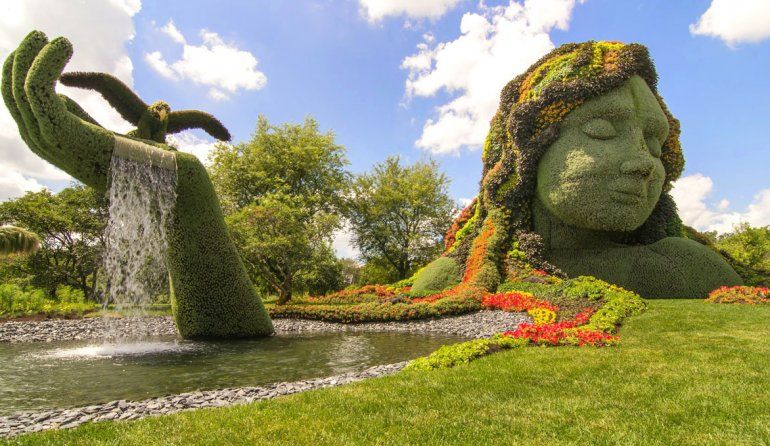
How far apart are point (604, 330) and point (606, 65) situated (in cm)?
1071

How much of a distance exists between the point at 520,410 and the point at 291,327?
9.99 metres

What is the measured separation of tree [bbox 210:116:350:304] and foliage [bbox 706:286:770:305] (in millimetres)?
16172

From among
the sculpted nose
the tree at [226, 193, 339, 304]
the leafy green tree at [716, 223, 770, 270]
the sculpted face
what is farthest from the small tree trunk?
the leafy green tree at [716, 223, 770, 270]

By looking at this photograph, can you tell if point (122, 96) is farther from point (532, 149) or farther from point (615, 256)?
point (615, 256)

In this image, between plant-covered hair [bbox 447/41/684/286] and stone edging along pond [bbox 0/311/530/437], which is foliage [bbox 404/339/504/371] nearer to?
stone edging along pond [bbox 0/311/530/437]

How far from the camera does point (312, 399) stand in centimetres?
472

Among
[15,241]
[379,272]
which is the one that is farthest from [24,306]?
[379,272]

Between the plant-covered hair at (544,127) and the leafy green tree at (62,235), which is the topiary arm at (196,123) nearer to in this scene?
the plant-covered hair at (544,127)

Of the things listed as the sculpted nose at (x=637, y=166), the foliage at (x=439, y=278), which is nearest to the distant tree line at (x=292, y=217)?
the foliage at (x=439, y=278)

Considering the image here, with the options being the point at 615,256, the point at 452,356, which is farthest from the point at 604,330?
the point at 615,256

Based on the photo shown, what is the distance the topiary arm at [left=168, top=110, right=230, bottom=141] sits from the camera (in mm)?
10734

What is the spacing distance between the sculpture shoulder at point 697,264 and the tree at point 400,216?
759 inches

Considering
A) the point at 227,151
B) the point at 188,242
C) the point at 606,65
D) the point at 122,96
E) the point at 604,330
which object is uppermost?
the point at 227,151

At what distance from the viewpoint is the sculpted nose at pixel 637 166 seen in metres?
13.6
